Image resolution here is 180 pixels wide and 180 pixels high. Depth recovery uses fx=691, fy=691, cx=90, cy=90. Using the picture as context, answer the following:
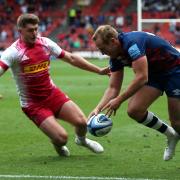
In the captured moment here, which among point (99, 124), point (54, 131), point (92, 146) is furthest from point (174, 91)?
point (54, 131)

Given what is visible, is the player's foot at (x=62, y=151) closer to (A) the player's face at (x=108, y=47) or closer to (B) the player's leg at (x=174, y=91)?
(B) the player's leg at (x=174, y=91)

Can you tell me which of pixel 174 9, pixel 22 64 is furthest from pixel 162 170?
pixel 174 9

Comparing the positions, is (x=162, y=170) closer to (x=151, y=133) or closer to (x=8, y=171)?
(x=8, y=171)

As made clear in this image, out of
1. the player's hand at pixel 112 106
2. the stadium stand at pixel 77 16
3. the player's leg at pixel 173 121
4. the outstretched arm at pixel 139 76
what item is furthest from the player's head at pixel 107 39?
the stadium stand at pixel 77 16

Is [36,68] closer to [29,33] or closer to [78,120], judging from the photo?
[29,33]

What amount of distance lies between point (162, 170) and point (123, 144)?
2272 mm

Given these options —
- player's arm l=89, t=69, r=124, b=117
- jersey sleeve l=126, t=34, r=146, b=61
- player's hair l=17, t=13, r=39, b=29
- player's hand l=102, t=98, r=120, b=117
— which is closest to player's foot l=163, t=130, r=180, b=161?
player's arm l=89, t=69, r=124, b=117

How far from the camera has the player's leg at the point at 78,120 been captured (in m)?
9.85

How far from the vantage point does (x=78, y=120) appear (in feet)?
32.3

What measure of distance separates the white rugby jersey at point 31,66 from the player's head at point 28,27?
176mm

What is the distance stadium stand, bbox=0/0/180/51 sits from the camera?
39.4 meters

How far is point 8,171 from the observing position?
8.78m

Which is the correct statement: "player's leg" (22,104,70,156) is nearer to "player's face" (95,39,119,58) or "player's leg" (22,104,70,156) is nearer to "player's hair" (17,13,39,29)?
"player's hair" (17,13,39,29)

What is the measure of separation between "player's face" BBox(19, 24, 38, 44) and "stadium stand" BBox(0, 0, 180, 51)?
94.1 ft
